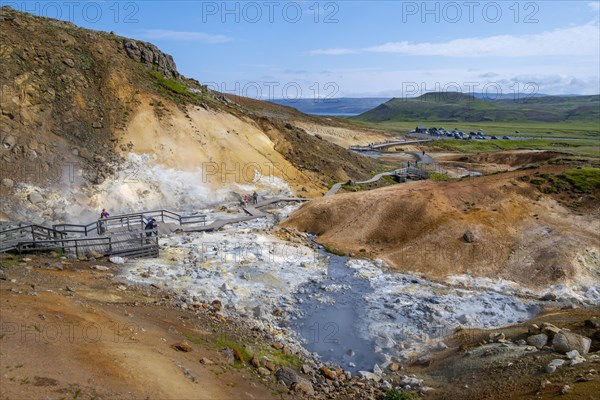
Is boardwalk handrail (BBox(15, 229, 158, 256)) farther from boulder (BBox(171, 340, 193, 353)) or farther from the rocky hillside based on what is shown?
boulder (BBox(171, 340, 193, 353))

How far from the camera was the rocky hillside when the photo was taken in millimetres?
34656

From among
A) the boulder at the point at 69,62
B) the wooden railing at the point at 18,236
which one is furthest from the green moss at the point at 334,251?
the boulder at the point at 69,62

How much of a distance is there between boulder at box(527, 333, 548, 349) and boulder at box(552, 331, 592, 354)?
2.15ft

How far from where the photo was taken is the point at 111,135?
131 ft

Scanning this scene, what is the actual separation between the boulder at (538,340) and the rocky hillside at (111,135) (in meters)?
28.1

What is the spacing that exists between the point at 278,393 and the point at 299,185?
33.8m

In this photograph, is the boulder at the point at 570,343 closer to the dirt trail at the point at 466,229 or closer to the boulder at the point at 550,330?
the boulder at the point at 550,330

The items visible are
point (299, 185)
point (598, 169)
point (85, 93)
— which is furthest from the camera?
point (299, 185)

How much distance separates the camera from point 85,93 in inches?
1625

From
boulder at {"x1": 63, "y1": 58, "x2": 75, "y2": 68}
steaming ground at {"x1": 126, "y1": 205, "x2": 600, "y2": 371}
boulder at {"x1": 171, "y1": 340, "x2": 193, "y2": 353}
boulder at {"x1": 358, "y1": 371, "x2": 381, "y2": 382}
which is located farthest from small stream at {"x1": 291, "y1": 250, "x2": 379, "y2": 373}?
boulder at {"x1": 63, "y1": 58, "x2": 75, "y2": 68}

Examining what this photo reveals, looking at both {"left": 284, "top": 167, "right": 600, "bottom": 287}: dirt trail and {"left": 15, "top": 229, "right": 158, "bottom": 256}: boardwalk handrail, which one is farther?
{"left": 284, "top": 167, "right": 600, "bottom": 287}: dirt trail

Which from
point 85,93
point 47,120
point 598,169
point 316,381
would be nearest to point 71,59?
point 85,93

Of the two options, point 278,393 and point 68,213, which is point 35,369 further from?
point 68,213

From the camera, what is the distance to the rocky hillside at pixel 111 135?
34656mm
